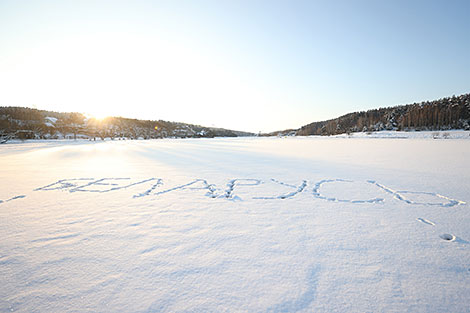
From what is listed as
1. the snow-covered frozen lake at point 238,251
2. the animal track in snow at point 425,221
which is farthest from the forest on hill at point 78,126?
the animal track in snow at point 425,221

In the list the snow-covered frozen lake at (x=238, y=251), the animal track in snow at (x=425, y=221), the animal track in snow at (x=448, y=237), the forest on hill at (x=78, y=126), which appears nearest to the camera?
the snow-covered frozen lake at (x=238, y=251)

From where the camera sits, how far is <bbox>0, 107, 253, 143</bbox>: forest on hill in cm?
6725

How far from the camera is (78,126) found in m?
92.2

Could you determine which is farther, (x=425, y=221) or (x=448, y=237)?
(x=425, y=221)

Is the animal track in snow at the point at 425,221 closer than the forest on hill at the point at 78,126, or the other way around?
the animal track in snow at the point at 425,221

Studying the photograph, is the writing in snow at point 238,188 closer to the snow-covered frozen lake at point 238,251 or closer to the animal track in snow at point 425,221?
the snow-covered frozen lake at point 238,251

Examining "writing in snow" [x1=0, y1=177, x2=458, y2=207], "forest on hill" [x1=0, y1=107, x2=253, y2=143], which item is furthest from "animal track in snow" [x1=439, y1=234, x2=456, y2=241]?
"forest on hill" [x1=0, y1=107, x2=253, y2=143]

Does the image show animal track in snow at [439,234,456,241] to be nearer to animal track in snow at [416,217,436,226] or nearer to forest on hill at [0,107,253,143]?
animal track in snow at [416,217,436,226]

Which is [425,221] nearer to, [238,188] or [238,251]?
[238,251]

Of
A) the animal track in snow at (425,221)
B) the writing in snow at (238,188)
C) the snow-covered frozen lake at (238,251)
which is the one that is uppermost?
the writing in snow at (238,188)

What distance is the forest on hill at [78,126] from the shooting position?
67.2m

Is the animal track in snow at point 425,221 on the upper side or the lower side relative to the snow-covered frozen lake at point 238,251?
upper

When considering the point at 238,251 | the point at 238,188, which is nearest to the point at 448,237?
the point at 238,251

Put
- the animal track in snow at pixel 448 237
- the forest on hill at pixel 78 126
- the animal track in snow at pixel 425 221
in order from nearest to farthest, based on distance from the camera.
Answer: the animal track in snow at pixel 448 237 → the animal track in snow at pixel 425 221 → the forest on hill at pixel 78 126
